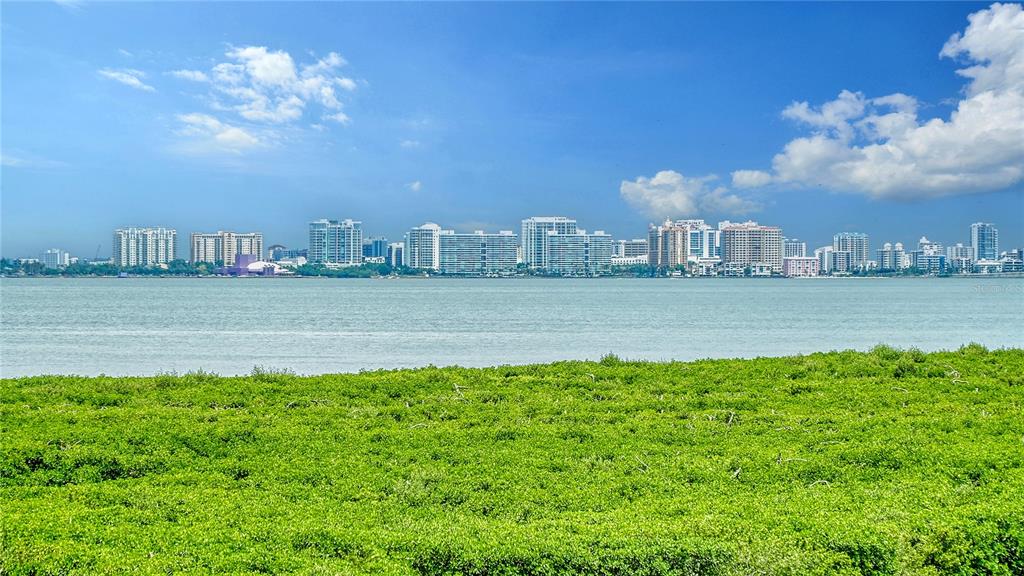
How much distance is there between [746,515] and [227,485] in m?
4.31

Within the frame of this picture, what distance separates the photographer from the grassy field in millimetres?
5004

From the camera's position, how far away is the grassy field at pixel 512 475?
5004 millimetres

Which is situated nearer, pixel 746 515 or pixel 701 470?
pixel 746 515

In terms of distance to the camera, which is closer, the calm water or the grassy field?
the grassy field

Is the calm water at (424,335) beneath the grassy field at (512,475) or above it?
beneath

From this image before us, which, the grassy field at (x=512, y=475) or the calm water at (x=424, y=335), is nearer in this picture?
the grassy field at (x=512, y=475)

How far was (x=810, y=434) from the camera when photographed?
8.34 metres

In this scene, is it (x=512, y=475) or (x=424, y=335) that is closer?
(x=512, y=475)

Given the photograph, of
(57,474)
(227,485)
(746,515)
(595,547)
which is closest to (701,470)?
(746,515)

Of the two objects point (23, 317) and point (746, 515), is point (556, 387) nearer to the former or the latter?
point (746, 515)

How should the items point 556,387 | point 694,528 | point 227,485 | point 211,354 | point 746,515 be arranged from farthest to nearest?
1. point 211,354
2. point 556,387
3. point 227,485
4. point 746,515
5. point 694,528

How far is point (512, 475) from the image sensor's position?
22.7ft

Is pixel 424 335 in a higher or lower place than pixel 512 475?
lower

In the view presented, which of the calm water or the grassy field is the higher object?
the grassy field
